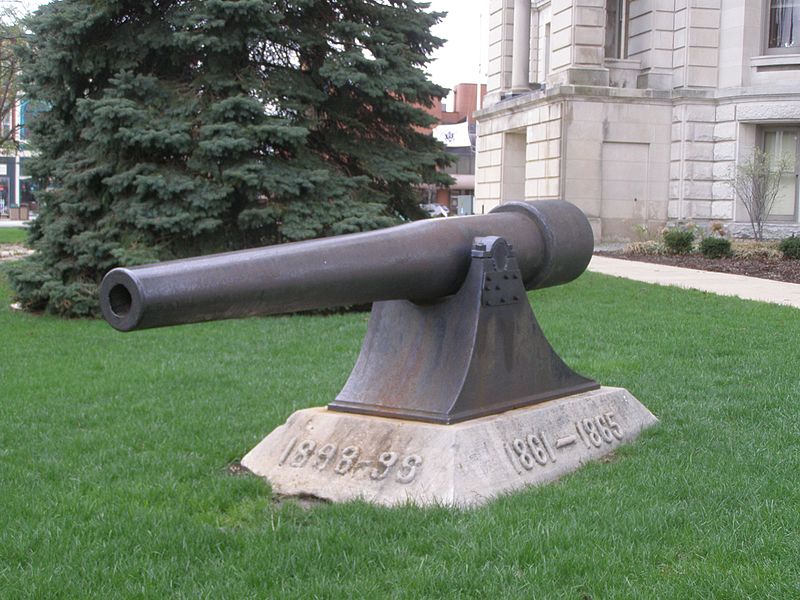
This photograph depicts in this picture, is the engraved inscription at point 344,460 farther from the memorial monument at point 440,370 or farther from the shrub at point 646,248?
the shrub at point 646,248

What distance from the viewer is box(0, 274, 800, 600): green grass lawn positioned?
3895 millimetres

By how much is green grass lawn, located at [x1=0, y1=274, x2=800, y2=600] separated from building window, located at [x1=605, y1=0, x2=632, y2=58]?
2151cm

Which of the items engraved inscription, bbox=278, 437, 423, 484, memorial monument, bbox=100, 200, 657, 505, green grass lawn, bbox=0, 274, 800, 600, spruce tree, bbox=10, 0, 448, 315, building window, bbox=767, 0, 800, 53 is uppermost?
building window, bbox=767, 0, 800, 53

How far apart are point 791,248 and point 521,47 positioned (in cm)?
1462

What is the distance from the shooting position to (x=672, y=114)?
2595cm

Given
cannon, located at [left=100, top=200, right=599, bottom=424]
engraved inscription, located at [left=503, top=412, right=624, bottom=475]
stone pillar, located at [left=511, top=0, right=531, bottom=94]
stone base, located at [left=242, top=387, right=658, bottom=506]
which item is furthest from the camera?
stone pillar, located at [left=511, top=0, right=531, bottom=94]

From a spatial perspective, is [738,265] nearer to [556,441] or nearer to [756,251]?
[756,251]

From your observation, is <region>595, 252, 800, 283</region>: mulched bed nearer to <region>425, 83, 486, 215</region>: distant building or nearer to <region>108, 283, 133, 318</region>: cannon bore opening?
<region>108, 283, 133, 318</region>: cannon bore opening

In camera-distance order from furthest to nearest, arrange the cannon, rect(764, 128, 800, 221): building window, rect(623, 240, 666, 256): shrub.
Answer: rect(764, 128, 800, 221): building window
rect(623, 240, 666, 256): shrub
the cannon

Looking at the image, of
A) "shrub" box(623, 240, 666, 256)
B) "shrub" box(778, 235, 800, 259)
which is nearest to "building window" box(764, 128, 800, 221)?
"shrub" box(623, 240, 666, 256)

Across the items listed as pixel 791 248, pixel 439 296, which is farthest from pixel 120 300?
pixel 791 248

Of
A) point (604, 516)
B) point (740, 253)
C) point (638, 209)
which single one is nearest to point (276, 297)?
point (604, 516)

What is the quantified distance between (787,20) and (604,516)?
23.8 metres

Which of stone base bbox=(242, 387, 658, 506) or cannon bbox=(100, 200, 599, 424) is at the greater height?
cannon bbox=(100, 200, 599, 424)
